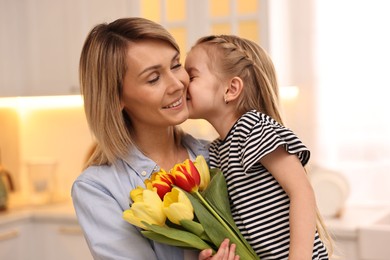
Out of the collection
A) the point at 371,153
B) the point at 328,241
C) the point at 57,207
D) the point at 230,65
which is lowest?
the point at 57,207

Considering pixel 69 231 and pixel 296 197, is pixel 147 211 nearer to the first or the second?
pixel 296 197

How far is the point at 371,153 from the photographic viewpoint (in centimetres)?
335

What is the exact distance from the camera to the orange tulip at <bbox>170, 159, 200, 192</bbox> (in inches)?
65.5

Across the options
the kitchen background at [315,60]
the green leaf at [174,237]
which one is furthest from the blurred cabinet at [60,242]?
the green leaf at [174,237]

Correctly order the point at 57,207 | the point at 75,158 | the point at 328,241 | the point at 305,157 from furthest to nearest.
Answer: the point at 75,158 → the point at 57,207 → the point at 328,241 → the point at 305,157

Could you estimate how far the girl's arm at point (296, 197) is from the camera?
1.61 metres

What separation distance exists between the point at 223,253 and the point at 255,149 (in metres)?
0.26

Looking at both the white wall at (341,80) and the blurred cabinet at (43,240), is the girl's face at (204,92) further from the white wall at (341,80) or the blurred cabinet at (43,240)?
the blurred cabinet at (43,240)

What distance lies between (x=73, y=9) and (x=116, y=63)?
2.09 meters

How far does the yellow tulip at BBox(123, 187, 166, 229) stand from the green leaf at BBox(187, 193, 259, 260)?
8 centimetres

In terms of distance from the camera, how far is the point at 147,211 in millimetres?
1610

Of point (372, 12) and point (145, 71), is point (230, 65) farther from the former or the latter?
point (372, 12)

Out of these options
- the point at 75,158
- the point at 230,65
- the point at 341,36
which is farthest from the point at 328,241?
the point at 75,158

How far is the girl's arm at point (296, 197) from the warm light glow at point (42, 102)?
8.31ft
